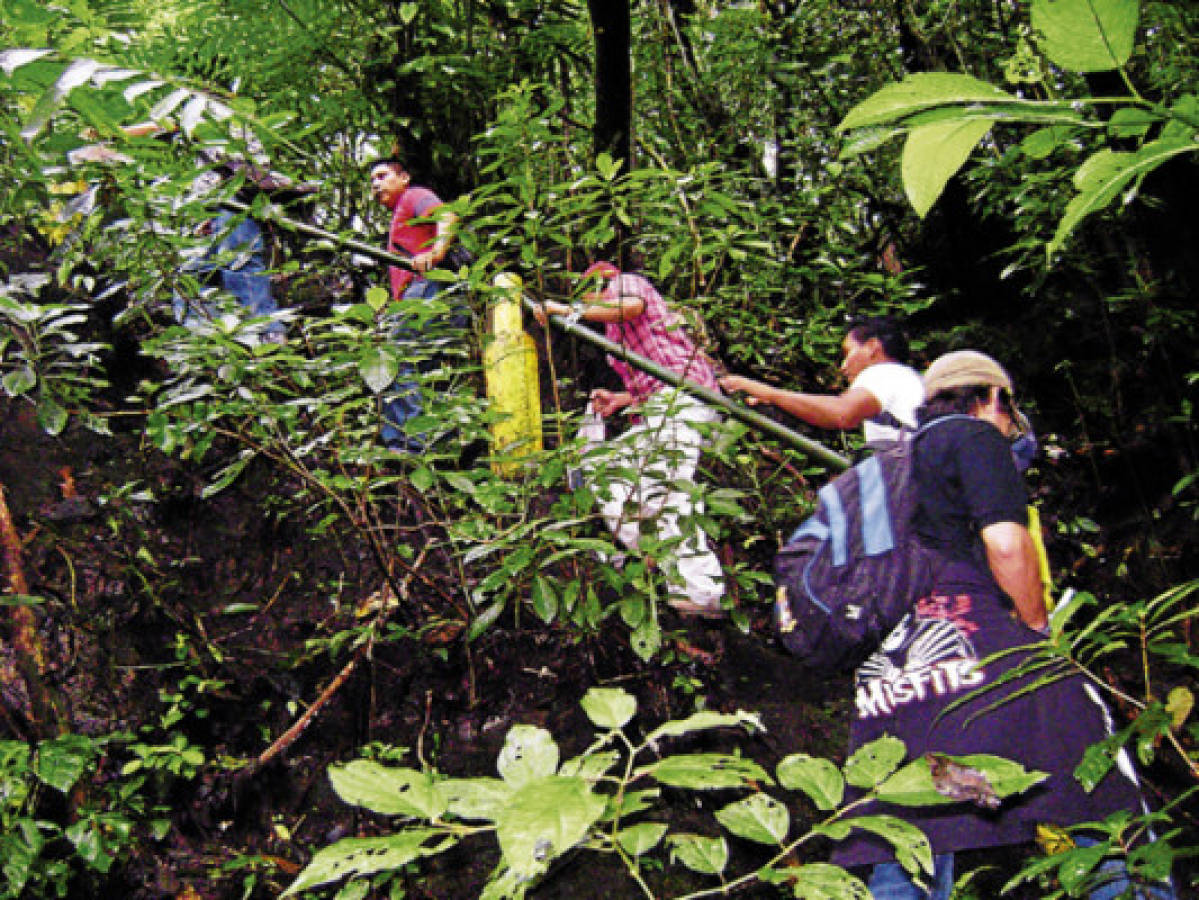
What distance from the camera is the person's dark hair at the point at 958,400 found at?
243 cm

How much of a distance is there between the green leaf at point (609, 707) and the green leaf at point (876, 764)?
0.28 metres

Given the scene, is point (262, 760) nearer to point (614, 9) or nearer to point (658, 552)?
point (658, 552)

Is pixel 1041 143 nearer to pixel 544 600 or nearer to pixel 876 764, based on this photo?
pixel 876 764

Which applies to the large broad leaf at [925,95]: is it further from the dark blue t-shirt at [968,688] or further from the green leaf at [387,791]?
the dark blue t-shirt at [968,688]

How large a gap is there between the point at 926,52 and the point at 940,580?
215 inches

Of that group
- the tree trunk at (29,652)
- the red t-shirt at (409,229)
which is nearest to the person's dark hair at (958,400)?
the red t-shirt at (409,229)

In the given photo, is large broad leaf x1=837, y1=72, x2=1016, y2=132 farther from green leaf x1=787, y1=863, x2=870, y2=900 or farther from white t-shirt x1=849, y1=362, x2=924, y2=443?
white t-shirt x1=849, y1=362, x2=924, y2=443

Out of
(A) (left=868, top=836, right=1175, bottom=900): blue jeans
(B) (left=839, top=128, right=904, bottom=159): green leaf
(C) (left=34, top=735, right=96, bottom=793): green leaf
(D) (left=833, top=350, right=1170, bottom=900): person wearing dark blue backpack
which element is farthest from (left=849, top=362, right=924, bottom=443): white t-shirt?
(C) (left=34, top=735, right=96, bottom=793): green leaf

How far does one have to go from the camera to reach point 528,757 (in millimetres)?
898

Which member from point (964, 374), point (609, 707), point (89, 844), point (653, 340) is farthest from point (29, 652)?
point (964, 374)

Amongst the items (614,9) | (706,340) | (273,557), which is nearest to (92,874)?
(273,557)

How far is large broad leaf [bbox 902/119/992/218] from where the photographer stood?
515mm

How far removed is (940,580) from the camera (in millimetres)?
2219

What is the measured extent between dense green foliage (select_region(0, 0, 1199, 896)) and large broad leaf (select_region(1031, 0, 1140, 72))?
13cm
